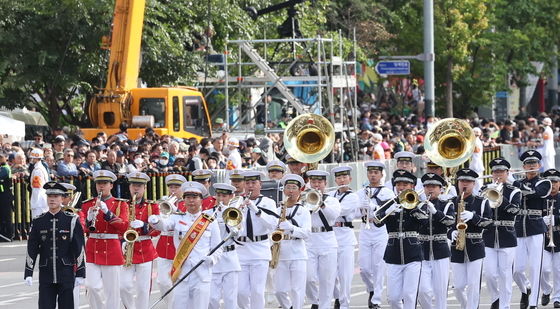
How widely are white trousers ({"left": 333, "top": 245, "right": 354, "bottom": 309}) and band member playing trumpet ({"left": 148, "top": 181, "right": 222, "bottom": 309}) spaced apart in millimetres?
3167

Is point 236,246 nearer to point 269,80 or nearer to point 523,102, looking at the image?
point 269,80

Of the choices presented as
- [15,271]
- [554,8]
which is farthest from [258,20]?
[15,271]

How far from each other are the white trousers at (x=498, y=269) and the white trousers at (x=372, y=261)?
53.8 inches

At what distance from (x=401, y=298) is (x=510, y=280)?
6.59 ft

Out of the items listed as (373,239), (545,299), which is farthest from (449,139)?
(545,299)

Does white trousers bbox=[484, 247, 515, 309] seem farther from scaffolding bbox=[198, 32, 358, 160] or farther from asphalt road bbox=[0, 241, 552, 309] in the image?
scaffolding bbox=[198, 32, 358, 160]

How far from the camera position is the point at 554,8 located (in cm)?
5297

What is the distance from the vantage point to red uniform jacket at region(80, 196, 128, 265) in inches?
664

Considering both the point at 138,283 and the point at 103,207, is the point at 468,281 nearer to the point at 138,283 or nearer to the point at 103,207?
the point at 138,283

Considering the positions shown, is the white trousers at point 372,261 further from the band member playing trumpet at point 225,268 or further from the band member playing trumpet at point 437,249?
the band member playing trumpet at point 225,268

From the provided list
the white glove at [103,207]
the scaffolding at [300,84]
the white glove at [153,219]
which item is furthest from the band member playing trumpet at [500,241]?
the scaffolding at [300,84]

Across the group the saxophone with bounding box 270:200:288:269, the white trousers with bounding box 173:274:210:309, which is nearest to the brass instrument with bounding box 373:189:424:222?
the saxophone with bounding box 270:200:288:269

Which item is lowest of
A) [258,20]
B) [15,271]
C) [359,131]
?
[15,271]

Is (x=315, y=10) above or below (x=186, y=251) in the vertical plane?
above
